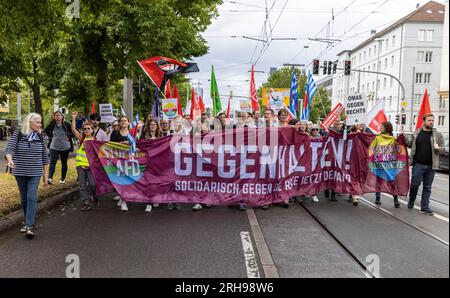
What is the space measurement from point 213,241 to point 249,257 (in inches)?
33.8

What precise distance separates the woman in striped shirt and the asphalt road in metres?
0.45

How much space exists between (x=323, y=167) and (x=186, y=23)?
10178 millimetres

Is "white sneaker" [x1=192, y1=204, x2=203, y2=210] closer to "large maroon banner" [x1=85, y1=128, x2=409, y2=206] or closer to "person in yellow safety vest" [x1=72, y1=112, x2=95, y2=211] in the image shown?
"large maroon banner" [x1=85, y1=128, x2=409, y2=206]

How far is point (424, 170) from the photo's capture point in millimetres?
7965

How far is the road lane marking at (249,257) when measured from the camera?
172 inches

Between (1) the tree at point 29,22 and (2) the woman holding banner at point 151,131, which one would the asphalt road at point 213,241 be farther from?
(1) the tree at point 29,22

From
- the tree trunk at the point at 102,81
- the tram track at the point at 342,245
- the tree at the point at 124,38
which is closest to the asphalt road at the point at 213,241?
the tram track at the point at 342,245

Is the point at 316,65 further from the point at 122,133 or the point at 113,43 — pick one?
the point at 122,133

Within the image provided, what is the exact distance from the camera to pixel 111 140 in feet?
28.8

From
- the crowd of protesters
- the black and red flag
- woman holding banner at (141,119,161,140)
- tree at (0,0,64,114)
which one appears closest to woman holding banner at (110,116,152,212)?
Answer: the crowd of protesters

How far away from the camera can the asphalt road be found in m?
4.43

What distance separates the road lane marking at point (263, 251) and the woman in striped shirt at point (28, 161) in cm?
334

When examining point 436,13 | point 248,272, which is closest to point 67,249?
point 248,272
